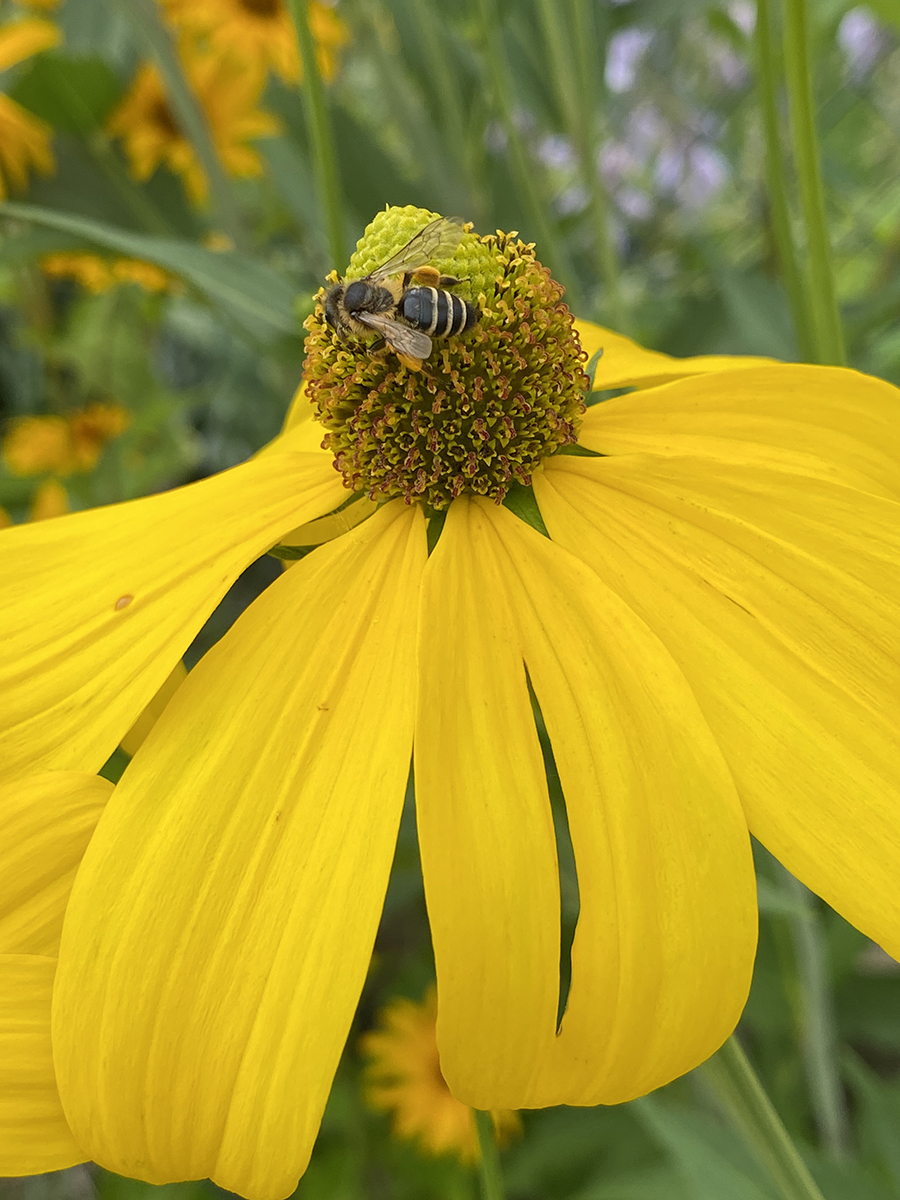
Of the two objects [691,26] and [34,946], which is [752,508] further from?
[691,26]

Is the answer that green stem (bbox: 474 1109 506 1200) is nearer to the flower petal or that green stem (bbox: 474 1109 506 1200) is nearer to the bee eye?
the bee eye

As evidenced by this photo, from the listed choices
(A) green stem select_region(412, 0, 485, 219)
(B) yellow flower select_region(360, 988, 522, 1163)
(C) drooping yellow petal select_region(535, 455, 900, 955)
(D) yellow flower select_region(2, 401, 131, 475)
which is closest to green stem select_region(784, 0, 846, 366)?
(C) drooping yellow petal select_region(535, 455, 900, 955)

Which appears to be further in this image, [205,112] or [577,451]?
[205,112]

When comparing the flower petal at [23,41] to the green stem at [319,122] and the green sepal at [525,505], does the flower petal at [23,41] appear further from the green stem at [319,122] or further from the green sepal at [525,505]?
the green sepal at [525,505]

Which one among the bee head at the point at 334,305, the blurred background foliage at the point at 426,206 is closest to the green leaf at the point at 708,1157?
the blurred background foliage at the point at 426,206

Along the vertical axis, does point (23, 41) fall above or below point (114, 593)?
above

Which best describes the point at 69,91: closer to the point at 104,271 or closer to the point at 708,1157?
the point at 104,271

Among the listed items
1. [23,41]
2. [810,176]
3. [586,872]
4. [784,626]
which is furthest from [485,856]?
[23,41]
